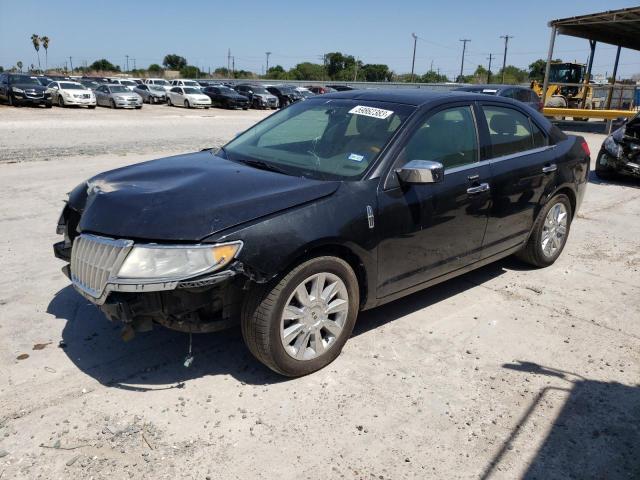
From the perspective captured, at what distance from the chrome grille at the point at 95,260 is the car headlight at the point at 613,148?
983cm

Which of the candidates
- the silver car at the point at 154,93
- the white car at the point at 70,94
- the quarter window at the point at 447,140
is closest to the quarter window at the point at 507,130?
the quarter window at the point at 447,140

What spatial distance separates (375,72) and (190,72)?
3886cm

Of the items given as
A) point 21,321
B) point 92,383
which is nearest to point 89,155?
point 21,321

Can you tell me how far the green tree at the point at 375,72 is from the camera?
10666 cm

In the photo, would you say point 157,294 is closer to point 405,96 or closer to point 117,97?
point 405,96

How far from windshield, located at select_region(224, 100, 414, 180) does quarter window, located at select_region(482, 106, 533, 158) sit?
0.95m

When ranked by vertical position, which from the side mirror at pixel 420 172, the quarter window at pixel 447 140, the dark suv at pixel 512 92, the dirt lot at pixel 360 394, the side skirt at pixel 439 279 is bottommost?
the dirt lot at pixel 360 394

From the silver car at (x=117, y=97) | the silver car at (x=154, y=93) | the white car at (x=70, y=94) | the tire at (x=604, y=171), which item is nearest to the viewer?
the tire at (x=604, y=171)

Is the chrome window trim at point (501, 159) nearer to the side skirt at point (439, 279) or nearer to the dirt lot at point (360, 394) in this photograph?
the side skirt at point (439, 279)

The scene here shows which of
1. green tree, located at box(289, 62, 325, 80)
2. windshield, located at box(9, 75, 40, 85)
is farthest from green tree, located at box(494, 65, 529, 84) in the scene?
windshield, located at box(9, 75, 40, 85)

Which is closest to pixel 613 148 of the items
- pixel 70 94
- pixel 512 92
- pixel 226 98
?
pixel 512 92

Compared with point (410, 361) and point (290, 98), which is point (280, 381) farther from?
point (290, 98)

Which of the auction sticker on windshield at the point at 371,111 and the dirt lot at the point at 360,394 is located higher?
the auction sticker on windshield at the point at 371,111

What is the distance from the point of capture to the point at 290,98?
A: 38.2 meters
